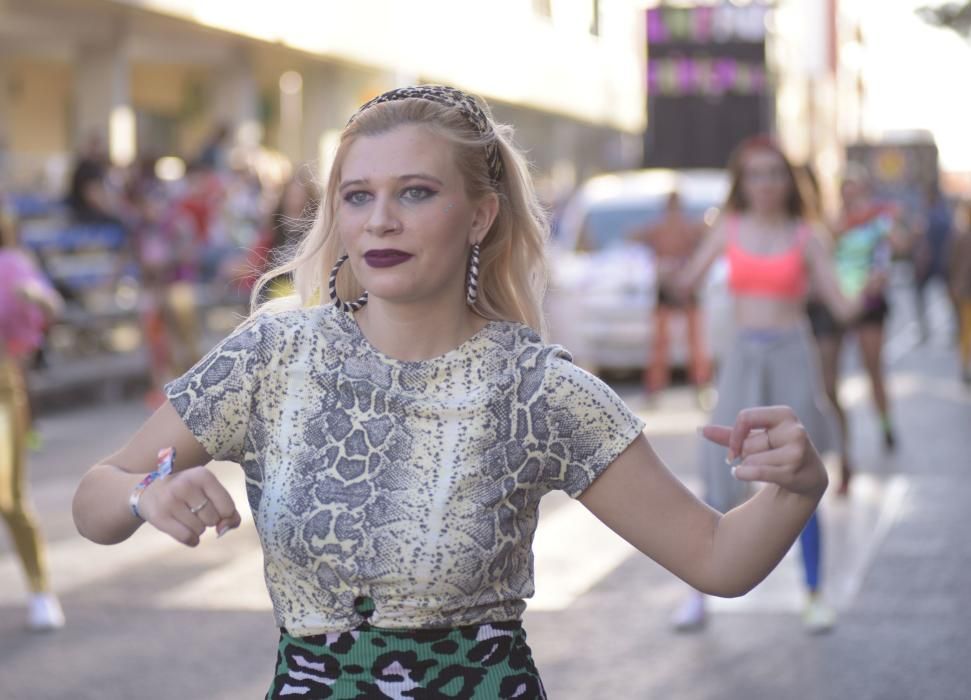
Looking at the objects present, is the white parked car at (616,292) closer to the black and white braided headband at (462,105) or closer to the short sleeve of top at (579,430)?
the black and white braided headband at (462,105)

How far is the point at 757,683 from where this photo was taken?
6461mm

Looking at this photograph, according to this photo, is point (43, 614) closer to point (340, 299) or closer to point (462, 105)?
point (340, 299)

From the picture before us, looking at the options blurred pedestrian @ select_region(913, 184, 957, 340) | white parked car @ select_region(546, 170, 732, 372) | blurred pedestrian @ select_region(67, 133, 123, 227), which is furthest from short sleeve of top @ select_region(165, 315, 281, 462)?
blurred pedestrian @ select_region(913, 184, 957, 340)

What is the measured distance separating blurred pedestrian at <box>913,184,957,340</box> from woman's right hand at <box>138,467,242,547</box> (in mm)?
24392

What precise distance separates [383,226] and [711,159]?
21.6 meters

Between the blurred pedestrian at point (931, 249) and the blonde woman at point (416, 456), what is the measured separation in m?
23.9

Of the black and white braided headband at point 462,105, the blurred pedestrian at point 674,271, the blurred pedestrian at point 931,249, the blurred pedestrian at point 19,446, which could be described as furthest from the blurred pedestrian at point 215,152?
the black and white braided headband at point 462,105

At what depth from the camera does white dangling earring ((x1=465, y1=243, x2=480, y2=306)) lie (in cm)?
310

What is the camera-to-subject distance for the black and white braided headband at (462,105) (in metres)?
3.09

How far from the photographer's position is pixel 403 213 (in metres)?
2.96

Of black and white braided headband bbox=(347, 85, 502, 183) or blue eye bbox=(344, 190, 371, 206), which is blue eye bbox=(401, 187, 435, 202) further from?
black and white braided headband bbox=(347, 85, 502, 183)

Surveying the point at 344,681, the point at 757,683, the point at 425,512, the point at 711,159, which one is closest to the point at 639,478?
the point at 425,512

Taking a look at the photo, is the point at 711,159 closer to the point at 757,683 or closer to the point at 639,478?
the point at 757,683

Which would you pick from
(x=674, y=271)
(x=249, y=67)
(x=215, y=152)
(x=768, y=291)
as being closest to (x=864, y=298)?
(x=768, y=291)
